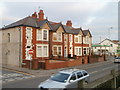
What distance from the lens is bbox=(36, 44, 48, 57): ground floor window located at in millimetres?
26019

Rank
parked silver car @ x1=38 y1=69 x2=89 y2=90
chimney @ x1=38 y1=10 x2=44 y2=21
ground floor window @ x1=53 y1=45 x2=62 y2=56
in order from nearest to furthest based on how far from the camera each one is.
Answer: parked silver car @ x1=38 y1=69 x2=89 y2=90, chimney @ x1=38 y1=10 x2=44 y2=21, ground floor window @ x1=53 y1=45 x2=62 y2=56

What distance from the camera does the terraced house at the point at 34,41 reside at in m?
23.7

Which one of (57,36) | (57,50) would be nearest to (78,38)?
(57,36)

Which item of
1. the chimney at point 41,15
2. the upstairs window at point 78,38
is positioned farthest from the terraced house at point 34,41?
the upstairs window at point 78,38

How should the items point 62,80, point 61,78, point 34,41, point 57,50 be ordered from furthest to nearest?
point 57,50, point 34,41, point 61,78, point 62,80

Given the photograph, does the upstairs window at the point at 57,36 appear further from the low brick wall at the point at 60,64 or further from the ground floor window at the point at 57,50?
the low brick wall at the point at 60,64

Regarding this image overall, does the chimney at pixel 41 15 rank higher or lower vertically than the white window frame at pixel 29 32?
higher

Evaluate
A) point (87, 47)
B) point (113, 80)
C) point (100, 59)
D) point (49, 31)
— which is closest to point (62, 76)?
point (113, 80)

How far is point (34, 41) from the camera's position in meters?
25.1

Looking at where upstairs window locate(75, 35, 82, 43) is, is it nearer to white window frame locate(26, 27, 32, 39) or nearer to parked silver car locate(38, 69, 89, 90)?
white window frame locate(26, 27, 32, 39)

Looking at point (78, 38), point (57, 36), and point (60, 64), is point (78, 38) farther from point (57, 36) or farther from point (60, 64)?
point (60, 64)

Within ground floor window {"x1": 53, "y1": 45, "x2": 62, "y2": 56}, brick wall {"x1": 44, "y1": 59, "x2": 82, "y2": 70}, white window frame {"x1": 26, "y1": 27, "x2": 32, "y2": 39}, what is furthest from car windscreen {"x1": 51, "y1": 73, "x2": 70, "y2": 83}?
ground floor window {"x1": 53, "y1": 45, "x2": 62, "y2": 56}

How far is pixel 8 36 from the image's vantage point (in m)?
26.6

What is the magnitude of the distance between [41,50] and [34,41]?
2549 millimetres
